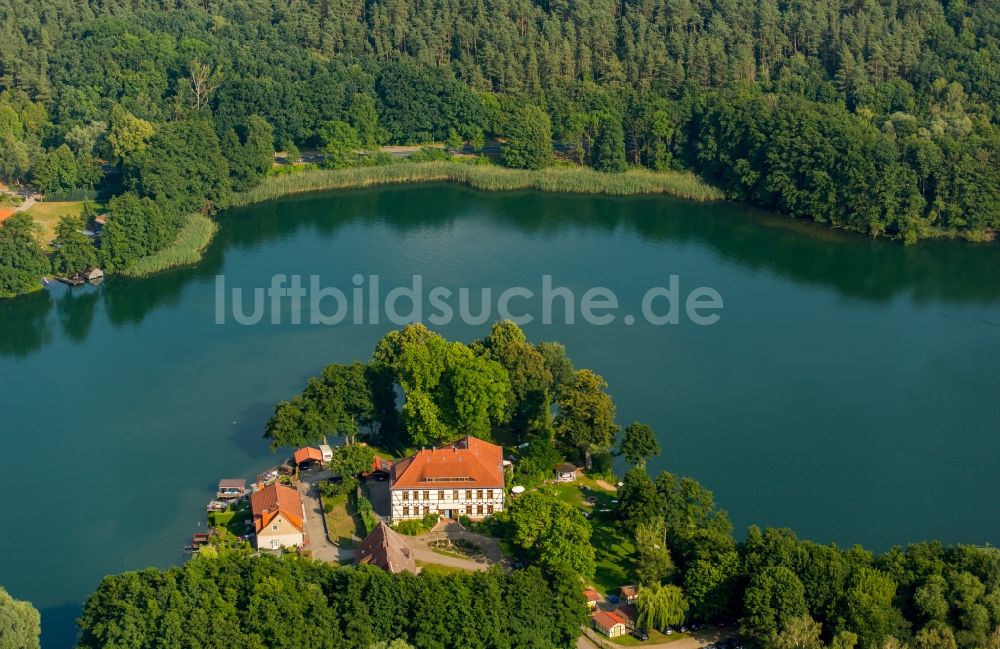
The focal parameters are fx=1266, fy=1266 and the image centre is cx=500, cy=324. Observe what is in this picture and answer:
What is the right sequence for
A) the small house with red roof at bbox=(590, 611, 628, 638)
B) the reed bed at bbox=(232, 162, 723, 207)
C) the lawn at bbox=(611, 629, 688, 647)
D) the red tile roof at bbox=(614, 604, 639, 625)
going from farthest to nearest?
the reed bed at bbox=(232, 162, 723, 207), the red tile roof at bbox=(614, 604, 639, 625), the small house with red roof at bbox=(590, 611, 628, 638), the lawn at bbox=(611, 629, 688, 647)

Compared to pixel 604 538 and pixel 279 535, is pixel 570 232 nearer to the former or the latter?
pixel 604 538

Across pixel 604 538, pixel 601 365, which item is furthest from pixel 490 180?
pixel 604 538

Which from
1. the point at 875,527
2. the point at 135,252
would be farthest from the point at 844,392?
the point at 135,252

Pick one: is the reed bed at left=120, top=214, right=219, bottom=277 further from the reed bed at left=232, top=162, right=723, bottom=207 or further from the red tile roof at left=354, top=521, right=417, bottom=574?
the red tile roof at left=354, top=521, right=417, bottom=574

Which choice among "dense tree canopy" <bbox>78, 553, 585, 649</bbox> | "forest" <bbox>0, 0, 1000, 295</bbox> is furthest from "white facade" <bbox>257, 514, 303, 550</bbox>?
"forest" <bbox>0, 0, 1000, 295</bbox>

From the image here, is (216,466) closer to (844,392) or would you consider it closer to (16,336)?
(16,336)
